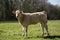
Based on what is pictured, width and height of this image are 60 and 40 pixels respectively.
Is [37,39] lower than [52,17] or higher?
higher

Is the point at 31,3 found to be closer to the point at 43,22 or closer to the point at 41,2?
the point at 41,2

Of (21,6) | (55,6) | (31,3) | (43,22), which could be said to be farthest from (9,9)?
(43,22)

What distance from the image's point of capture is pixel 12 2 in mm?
59438

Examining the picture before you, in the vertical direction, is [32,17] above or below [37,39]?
above

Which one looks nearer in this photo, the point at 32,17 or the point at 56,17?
the point at 32,17

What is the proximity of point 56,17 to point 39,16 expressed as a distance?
4772 cm

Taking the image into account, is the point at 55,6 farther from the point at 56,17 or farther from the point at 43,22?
the point at 43,22

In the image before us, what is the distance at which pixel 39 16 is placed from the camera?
13766 mm

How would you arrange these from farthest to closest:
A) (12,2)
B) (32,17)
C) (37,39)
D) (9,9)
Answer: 1. (12,2)
2. (9,9)
3. (32,17)
4. (37,39)

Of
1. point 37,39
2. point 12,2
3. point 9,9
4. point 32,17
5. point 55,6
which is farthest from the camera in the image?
point 55,6

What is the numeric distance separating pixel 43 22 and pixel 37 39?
7.57 ft

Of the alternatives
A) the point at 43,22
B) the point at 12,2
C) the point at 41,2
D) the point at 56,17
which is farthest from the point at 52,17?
the point at 43,22

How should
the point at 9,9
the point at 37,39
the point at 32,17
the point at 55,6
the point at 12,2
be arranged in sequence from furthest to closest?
1. the point at 55,6
2. the point at 12,2
3. the point at 9,9
4. the point at 32,17
5. the point at 37,39

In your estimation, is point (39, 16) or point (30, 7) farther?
point (30, 7)
